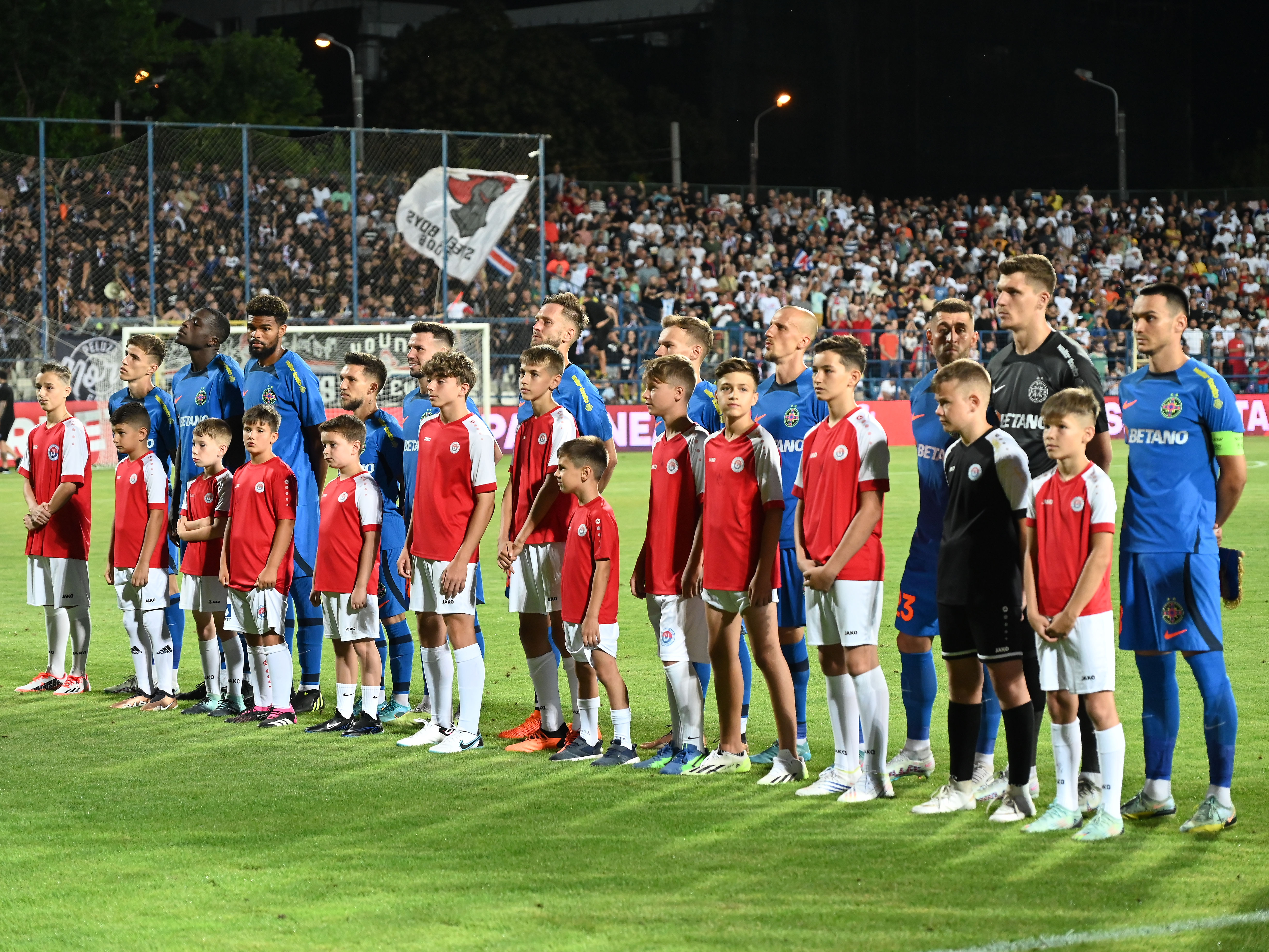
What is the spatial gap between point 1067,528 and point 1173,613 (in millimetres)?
521

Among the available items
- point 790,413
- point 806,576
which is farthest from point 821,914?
point 790,413

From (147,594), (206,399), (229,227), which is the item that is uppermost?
(229,227)

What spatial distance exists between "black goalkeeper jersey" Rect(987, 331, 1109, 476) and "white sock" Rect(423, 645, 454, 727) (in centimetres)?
290

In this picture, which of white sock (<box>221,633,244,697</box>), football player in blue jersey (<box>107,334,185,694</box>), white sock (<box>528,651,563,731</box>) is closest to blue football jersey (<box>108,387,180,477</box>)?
football player in blue jersey (<box>107,334,185,694</box>)

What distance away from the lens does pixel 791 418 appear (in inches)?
292

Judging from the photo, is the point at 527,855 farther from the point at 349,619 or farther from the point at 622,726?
the point at 349,619

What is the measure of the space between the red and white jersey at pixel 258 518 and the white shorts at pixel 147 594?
2.54 ft

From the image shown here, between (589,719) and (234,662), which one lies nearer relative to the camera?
(589,719)

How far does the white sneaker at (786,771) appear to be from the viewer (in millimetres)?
6801

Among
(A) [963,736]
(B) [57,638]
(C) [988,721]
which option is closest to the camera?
(A) [963,736]

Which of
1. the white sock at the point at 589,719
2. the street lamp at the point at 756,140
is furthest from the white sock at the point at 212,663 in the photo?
the street lamp at the point at 756,140

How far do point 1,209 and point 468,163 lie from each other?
698 cm

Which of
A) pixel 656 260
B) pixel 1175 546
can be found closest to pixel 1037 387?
pixel 1175 546

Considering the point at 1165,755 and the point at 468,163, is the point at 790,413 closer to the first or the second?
the point at 1165,755
